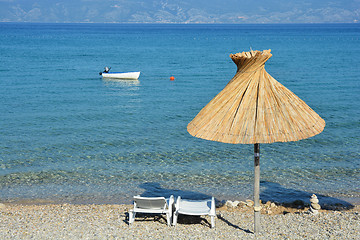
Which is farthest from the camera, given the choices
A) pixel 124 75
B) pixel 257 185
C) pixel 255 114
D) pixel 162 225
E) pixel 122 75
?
pixel 122 75

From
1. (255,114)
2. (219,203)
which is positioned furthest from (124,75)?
(255,114)

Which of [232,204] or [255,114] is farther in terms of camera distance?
[232,204]

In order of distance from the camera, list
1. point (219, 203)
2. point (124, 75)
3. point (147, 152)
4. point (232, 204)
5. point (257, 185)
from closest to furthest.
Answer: point (257, 185) → point (232, 204) → point (219, 203) → point (147, 152) → point (124, 75)

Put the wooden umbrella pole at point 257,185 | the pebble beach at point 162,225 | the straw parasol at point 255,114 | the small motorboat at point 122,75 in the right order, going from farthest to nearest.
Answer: the small motorboat at point 122,75
the pebble beach at point 162,225
the wooden umbrella pole at point 257,185
the straw parasol at point 255,114

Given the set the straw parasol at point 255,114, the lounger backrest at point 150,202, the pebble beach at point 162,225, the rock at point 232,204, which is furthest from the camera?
the rock at point 232,204

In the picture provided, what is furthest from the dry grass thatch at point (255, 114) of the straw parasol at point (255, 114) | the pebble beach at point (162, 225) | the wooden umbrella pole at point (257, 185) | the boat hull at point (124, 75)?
the boat hull at point (124, 75)

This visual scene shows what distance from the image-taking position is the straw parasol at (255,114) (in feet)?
27.6

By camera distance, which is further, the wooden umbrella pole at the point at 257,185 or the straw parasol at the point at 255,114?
the wooden umbrella pole at the point at 257,185

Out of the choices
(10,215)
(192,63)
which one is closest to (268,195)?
(10,215)

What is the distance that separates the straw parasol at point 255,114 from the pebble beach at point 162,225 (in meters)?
1.12

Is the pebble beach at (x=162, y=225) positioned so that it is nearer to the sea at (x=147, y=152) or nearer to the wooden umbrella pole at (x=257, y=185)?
the wooden umbrella pole at (x=257, y=185)

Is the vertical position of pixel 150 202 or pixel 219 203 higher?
pixel 150 202

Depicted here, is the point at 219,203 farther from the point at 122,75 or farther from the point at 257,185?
the point at 122,75

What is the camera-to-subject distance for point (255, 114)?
28.1ft
